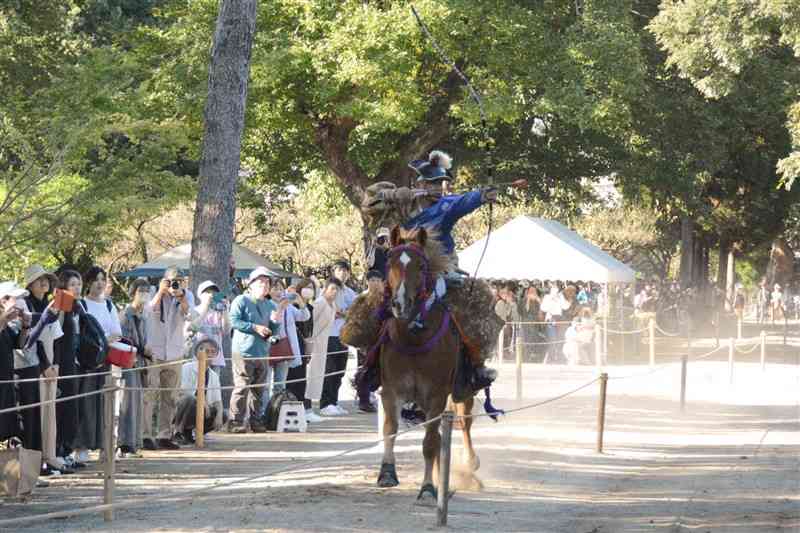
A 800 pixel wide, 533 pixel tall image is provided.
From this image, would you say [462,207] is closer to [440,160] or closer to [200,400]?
[440,160]

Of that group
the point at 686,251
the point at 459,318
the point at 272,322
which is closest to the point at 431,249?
the point at 459,318

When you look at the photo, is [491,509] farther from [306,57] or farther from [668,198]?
[668,198]

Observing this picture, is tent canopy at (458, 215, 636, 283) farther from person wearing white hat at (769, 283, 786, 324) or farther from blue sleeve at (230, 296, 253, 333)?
person wearing white hat at (769, 283, 786, 324)

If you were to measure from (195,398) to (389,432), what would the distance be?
4.95 metres

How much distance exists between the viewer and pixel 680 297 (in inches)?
1989

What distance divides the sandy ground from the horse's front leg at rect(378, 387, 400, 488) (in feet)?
0.58

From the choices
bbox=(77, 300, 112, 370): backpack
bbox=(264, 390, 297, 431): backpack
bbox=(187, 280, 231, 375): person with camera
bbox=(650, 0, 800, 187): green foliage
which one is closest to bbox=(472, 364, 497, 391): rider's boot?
bbox=(77, 300, 112, 370): backpack

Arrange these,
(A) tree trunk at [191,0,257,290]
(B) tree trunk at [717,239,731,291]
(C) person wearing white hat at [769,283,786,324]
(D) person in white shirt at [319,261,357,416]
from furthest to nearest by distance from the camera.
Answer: (C) person wearing white hat at [769,283,786,324] < (B) tree trunk at [717,239,731,291] < (D) person in white shirt at [319,261,357,416] < (A) tree trunk at [191,0,257,290]

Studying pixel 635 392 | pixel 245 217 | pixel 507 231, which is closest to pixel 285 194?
pixel 245 217

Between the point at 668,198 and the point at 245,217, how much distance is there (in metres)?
18.9

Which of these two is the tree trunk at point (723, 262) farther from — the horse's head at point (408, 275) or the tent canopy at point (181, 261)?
the horse's head at point (408, 275)

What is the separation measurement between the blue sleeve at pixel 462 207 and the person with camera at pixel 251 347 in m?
5.78

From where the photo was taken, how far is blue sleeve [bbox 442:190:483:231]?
11.2m

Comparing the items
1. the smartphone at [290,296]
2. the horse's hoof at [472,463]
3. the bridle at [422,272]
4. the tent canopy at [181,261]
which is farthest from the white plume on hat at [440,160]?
the tent canopy at [181,261]
